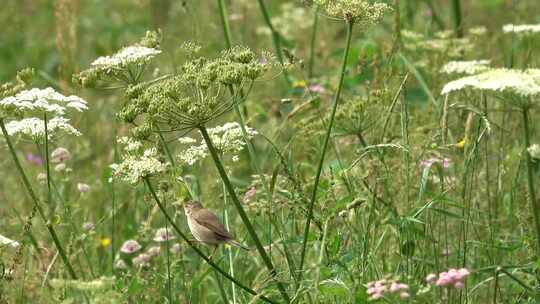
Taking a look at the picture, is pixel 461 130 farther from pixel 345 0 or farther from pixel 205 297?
pixel 345 0

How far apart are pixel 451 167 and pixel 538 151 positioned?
199 centimetres

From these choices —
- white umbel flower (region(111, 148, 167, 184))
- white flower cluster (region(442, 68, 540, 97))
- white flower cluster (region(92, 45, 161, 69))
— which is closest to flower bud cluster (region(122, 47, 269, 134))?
white umbel flower (region(111, 148, 167, 184))

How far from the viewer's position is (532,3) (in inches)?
310

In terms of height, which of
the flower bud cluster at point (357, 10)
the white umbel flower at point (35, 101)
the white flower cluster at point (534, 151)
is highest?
the flower bud cluster at point (357, 10)

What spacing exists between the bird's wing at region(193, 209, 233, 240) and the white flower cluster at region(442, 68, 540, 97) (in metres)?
0.88

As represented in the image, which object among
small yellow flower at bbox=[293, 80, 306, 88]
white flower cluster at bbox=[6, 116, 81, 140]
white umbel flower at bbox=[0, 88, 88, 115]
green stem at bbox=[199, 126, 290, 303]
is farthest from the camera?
small yellow flower at bbox=[293, 80, 306, 88]

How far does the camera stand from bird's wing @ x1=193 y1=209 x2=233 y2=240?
329cm

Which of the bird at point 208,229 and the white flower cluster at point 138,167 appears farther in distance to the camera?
the bird at point 208,229

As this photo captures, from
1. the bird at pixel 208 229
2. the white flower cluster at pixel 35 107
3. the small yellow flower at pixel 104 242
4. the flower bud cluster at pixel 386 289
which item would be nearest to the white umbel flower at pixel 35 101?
the white flower cluster at pixel 35 107

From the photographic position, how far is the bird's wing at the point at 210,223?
3295 millimetres

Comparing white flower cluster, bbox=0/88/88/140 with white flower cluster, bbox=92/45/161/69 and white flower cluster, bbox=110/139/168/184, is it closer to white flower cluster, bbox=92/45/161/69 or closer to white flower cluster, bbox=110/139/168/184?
white flower cluster, bbox=92/45/161/69

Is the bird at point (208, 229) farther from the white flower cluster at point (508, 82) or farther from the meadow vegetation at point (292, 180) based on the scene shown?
the white flower cluster at point (508, 82)

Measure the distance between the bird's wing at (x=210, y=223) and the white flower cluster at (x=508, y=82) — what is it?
0.88 m

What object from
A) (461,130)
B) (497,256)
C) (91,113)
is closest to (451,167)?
(461,130)
